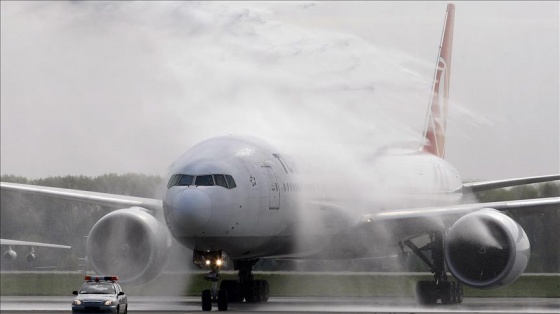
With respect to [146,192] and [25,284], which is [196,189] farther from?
[25,284]

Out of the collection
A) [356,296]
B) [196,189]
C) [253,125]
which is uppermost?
[253,125]

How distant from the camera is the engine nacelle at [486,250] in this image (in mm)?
33781

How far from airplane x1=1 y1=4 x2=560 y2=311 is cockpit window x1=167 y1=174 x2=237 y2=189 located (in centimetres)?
3

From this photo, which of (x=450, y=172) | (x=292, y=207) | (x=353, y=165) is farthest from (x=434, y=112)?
(x=292, y=207)

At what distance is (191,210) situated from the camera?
3080 centimetres

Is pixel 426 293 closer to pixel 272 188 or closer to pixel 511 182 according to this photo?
pixel 511 182

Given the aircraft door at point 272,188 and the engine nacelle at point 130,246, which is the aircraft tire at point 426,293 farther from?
the engine nacelle at point 130,246

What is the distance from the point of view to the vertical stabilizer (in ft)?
165

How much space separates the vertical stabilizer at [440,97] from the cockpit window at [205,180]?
18838mm

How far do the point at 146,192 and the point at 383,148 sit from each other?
11204 mm

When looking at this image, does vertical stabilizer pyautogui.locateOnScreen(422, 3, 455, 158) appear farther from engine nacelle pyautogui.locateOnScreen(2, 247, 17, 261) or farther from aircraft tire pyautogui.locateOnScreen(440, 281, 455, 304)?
engine nacelle pyautogui.locateOnScreen(2, 247, 17, 261)

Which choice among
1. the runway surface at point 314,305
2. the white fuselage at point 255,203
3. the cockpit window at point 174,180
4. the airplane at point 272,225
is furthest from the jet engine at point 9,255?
the cockpit window at point 174,180

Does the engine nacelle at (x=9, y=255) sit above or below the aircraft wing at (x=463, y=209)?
below

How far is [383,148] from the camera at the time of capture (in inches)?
1674
